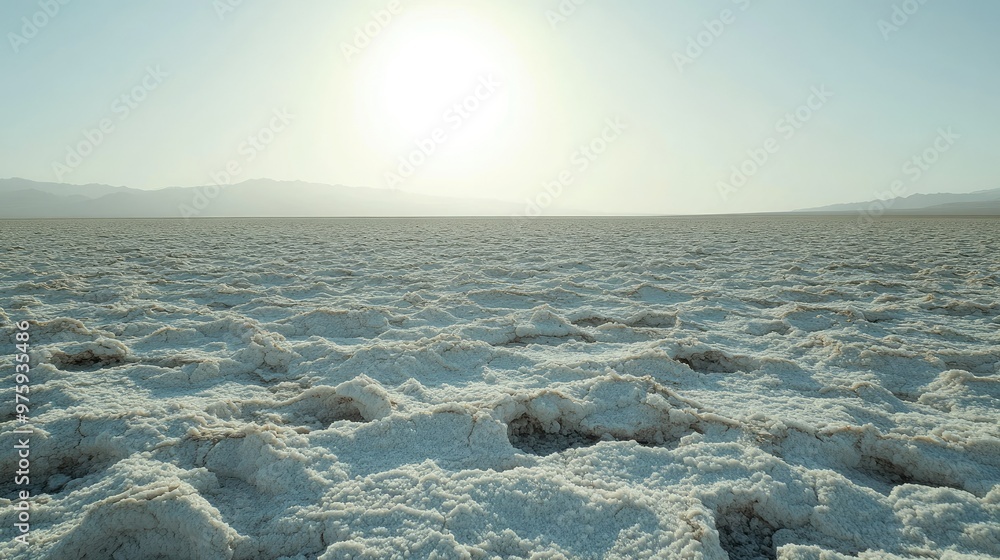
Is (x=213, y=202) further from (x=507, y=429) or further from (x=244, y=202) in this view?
(x=507, y=429)

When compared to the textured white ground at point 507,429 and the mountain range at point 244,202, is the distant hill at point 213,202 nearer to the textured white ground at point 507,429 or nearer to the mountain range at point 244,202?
the mountain range at point 244,202

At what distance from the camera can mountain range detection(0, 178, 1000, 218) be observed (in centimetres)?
8975

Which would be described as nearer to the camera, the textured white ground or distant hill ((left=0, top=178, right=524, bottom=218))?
the textured white ground

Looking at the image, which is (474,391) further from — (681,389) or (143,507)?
(143,507)

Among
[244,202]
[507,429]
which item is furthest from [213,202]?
[507,429]

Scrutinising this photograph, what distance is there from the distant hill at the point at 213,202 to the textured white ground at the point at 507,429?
73873 millimetres

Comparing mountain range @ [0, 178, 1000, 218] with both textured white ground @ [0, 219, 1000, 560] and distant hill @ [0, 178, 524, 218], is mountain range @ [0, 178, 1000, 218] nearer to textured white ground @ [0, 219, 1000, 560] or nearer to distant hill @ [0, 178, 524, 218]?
distant hill @ [0, 178, 524, 218]

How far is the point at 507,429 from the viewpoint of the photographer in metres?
1.68

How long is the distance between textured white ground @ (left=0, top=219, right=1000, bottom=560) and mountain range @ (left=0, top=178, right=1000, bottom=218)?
78248mm

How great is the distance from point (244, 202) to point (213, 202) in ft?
21.8

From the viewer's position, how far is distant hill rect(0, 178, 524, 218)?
91.9 meters

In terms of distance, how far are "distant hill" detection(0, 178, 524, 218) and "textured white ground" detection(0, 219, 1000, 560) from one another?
73873 mm

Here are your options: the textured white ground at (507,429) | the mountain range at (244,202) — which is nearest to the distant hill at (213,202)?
the mountain range at (244,202)

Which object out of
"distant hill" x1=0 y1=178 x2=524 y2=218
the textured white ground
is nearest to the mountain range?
"distant hill" x1=0 y1=178 x2=524 y2=218
